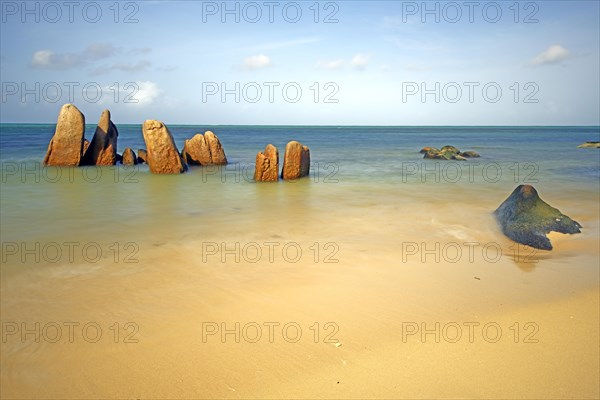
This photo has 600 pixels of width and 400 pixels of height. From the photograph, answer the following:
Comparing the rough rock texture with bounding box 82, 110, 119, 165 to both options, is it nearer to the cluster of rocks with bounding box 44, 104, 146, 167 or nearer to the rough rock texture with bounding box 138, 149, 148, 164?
the cluster of rocks with bounding box 44, 104, 146, 167

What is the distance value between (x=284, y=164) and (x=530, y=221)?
803 cm

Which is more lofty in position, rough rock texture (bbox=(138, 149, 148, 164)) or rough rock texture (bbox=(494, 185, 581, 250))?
rough rock texture (bbox=(138, 149, 148, 164))

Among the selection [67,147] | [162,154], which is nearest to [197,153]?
[162,154]

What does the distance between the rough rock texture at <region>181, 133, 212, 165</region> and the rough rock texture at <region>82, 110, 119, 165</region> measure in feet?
9.51

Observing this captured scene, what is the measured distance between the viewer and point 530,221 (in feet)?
20.8

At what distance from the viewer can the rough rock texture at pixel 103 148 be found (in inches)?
651

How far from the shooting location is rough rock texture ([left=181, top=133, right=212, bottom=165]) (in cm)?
1711

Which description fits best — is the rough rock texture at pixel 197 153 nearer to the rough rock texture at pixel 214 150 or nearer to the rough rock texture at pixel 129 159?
the rough rock texture at pixel 214 150

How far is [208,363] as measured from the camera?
2.88 meters

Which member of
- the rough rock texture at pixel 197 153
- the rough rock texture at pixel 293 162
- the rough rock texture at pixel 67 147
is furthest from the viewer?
the rough rock texture at pixel 197 153

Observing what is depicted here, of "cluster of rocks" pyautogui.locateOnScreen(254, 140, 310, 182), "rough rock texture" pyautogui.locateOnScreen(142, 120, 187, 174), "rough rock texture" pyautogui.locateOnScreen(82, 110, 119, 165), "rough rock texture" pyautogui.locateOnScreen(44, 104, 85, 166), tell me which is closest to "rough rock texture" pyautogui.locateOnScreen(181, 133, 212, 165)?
"rough rock texture" pyautogui.locateOnScreen(142, 120, 187, 174)

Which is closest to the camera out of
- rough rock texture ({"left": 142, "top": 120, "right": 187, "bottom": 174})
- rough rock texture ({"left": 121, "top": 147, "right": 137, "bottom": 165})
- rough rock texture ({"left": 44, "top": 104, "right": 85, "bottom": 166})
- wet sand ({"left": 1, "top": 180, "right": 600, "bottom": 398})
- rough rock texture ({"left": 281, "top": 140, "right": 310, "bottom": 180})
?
wet sand ({"left": 1, "top": 180, "right": 600, "bottom": 398})

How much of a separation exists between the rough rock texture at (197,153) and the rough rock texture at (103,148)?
2898 millimetres

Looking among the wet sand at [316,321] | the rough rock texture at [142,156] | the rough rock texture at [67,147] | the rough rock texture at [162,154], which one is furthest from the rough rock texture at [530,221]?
the rough rock texture at [67,147]
